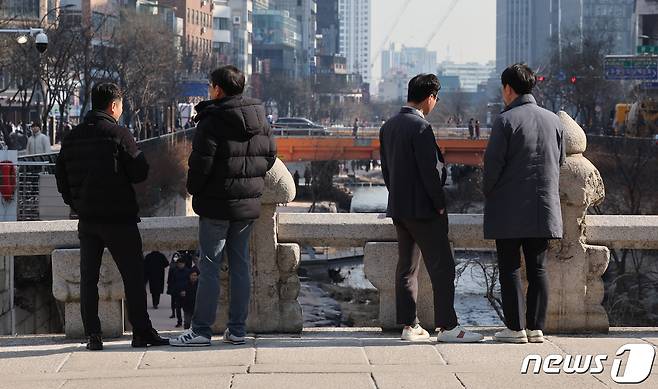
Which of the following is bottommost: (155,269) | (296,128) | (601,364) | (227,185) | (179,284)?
(296,128)

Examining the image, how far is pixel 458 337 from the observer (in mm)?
9586

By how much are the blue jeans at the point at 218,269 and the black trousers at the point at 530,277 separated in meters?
Answer: 1.65

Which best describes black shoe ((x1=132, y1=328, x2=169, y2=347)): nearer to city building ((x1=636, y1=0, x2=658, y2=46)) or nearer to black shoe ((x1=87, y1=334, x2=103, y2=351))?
black shoe ((x1=87, y1=334, x2=103, y2=351))

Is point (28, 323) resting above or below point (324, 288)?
above

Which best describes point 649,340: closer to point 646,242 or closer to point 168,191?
point 646,242

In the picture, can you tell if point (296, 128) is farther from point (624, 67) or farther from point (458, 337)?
point (458, 337)

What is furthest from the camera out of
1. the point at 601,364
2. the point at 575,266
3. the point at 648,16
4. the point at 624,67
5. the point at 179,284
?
the point at 648,16

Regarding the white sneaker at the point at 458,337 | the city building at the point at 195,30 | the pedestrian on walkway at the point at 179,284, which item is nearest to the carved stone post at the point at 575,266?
the white sneaker at the point at 458,337

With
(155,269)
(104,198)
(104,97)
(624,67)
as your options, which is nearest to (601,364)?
(104,198)

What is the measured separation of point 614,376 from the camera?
27.2 feet

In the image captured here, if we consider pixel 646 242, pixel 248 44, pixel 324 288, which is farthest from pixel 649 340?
pixel 248 44

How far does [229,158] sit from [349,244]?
4.72 ft

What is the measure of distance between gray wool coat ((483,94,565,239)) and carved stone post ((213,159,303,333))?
1505 millimetres

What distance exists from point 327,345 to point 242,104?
161 cm
